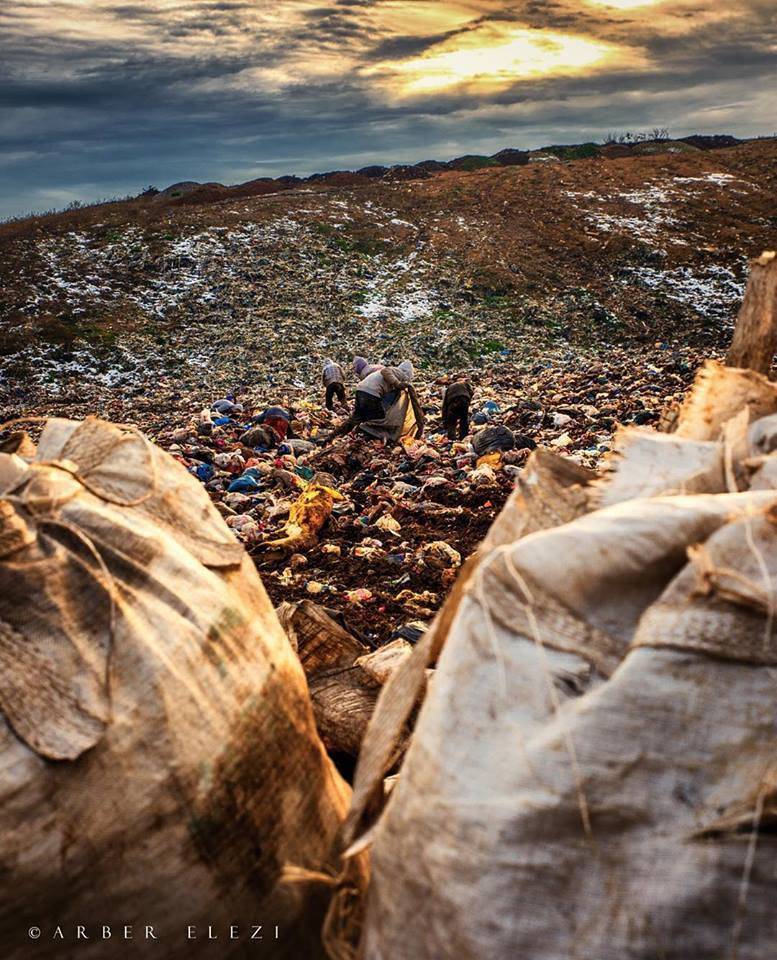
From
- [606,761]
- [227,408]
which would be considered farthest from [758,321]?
[227,408]

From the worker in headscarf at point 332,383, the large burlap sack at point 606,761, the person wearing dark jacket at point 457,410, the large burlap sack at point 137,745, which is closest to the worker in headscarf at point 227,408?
the worker in headscarf at point 332,383

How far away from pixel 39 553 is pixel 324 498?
349 centimetres

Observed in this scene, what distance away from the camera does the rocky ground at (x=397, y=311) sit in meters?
6.01

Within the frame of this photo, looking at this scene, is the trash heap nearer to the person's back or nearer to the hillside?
the person's back

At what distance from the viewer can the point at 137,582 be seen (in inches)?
55.5

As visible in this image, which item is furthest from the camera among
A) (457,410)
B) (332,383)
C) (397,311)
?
(397,311)

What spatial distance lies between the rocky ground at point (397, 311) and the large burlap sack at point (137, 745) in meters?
2.54

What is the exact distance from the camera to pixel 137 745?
129cm

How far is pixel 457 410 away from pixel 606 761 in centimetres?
649

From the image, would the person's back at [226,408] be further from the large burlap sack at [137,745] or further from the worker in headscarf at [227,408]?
the large burlap sack at [137,745]

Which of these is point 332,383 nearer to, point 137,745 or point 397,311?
point 397,311

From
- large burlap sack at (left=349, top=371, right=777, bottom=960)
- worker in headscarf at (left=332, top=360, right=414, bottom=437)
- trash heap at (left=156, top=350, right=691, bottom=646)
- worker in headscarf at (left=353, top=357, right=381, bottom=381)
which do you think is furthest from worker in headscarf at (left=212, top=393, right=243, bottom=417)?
large burlap sack at (left=349, top=371, right=777, bottom=960)

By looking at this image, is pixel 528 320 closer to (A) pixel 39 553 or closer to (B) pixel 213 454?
(B) pixel 213 454

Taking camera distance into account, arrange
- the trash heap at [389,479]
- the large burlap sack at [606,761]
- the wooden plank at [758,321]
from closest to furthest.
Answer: the large burlap sack at [606,761]
the wooden plank at [758,321]
the trash heap at [389,479]
